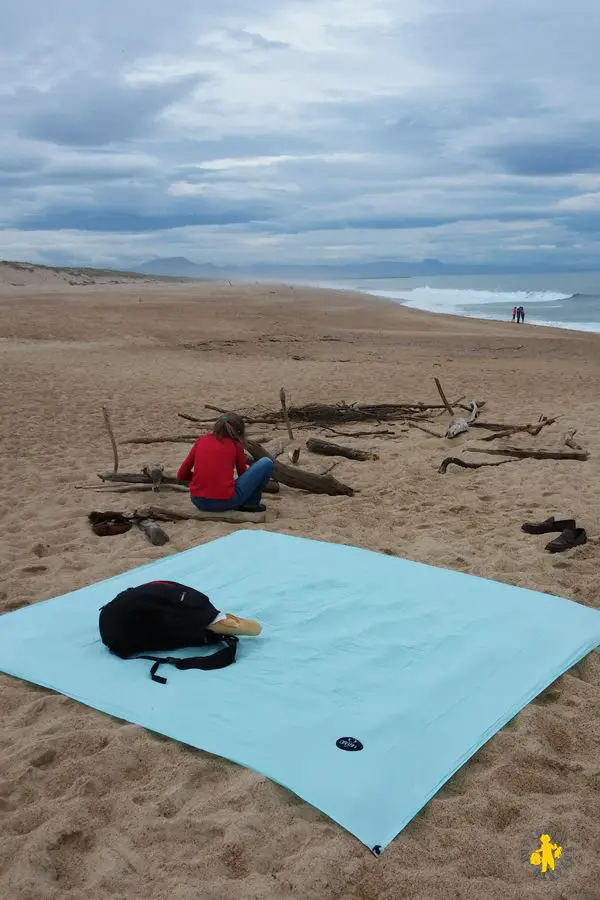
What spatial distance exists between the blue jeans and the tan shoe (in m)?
2.35

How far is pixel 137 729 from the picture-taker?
3230 millimetres

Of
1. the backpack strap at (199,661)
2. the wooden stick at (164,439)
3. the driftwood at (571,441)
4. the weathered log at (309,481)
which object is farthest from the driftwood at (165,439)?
the backpack strap at (199,661)

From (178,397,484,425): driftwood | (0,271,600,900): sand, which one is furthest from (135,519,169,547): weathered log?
(178,397,484,425): driftwood

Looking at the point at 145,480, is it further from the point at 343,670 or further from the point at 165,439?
the point at 343,670

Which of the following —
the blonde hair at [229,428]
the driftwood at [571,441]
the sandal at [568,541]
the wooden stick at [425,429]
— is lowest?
the sandal at [568,541]

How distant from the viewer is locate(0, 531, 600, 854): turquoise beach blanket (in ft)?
9.58

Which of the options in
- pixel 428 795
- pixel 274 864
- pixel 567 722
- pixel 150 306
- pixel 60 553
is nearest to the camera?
pixel 274 864

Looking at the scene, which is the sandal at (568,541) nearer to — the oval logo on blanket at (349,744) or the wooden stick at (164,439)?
the oval logo on blanket at (349,744)

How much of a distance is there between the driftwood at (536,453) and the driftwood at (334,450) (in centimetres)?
119

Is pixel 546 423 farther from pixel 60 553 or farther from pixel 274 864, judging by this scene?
pixel 274 864

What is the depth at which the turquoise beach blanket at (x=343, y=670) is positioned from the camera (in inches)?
115

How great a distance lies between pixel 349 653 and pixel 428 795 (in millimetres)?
1108

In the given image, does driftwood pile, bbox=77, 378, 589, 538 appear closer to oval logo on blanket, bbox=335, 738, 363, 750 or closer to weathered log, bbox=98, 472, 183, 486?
weathered log, bbox=98, 472, 183, 486

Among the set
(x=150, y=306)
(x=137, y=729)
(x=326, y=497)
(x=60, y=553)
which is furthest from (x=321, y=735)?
(x=150, y=306)
